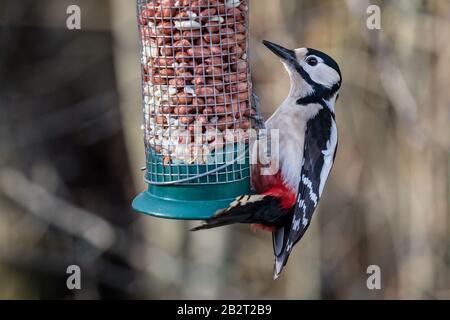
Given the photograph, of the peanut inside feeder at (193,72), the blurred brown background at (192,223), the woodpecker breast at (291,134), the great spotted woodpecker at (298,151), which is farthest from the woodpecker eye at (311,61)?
the blurred brown background at (192,223)

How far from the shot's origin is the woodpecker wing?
134 inches

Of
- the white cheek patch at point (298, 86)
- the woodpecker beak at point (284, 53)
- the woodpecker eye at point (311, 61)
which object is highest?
the woodpecker beak at point (284, 53)

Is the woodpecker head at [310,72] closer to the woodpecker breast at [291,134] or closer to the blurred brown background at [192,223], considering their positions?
the woodpecker breast at [291,134]

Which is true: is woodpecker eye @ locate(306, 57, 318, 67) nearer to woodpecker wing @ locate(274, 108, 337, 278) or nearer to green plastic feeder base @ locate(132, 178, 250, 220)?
woodpecker wing @ locate(274, 108, 337, 278)

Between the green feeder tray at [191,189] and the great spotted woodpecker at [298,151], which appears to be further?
the great spotted woodpecker at [298,151]

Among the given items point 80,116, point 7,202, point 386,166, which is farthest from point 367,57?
point 7,202

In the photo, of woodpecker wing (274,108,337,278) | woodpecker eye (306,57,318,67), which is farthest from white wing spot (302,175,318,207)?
woodpecker eye (306,57,318,67)

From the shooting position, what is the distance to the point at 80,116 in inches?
224

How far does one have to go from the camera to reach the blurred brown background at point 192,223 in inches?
195

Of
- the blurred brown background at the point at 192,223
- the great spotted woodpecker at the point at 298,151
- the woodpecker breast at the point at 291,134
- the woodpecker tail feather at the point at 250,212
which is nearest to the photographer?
the woodpecker tail feather at the point at 250,212

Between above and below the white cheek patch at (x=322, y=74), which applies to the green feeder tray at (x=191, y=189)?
below

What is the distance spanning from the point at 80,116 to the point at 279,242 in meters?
2.59

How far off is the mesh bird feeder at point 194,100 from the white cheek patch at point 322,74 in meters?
0.44

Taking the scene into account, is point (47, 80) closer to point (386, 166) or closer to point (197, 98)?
point (386, 166)
